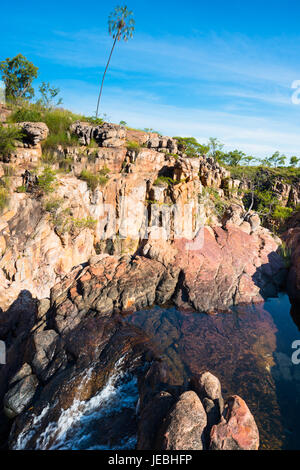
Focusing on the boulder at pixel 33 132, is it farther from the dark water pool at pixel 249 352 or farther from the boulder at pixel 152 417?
the boulder at pixel 152 417

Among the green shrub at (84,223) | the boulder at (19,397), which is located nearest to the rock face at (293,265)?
the green shrub at (84,223)

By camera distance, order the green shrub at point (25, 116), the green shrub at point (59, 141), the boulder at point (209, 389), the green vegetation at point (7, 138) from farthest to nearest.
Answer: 1. the green shrub at point (25, 116)
2. the green shrub at point (59, 141)
3. the green vegetation at point (7, 138)
4. the boulder at point (209, 389)

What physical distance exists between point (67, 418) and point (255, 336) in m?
7.21

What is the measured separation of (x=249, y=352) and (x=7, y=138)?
15470mm

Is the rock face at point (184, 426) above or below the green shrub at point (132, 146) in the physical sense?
below

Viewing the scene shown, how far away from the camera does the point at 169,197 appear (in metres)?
15.2

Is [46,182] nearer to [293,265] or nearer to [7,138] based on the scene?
[7,138]

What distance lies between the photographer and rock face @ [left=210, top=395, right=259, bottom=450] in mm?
4559

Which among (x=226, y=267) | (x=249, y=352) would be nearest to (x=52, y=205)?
(x=226, y=267)

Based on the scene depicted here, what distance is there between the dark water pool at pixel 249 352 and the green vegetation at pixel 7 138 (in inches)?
443

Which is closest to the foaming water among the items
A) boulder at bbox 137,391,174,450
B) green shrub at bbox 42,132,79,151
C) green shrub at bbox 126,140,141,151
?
boulder at bbox 137,391,174,450

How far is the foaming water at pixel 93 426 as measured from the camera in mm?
5617

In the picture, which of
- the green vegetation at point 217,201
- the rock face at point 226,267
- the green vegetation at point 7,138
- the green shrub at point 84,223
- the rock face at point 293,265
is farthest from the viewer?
the green vegetation at point 217,201

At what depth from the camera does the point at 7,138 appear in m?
12.4
